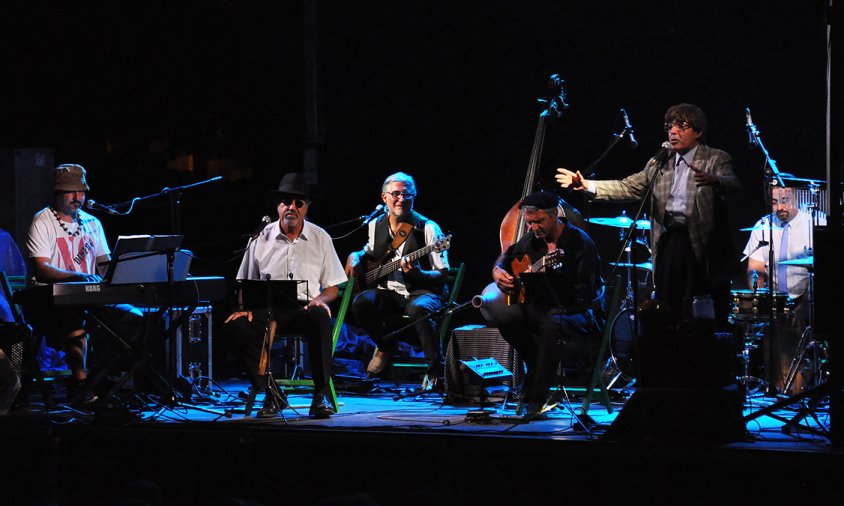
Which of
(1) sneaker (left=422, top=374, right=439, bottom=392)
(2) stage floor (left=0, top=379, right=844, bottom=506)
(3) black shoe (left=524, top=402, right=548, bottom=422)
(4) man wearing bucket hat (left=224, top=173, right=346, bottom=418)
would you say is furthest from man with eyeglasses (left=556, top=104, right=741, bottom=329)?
(1) sneaker (left=422, top=374, right=439, bottom=392)

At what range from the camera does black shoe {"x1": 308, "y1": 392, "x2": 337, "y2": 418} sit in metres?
5.95

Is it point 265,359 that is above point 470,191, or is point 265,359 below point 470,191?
below

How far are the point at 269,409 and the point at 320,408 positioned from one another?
12.2 inches

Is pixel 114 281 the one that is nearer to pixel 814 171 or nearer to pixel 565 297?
pixel 565 297

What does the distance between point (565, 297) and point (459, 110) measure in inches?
133

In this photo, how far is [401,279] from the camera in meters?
7.96

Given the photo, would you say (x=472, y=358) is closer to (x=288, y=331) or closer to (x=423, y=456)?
(x=288, y=331)

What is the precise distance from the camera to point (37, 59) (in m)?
10.2

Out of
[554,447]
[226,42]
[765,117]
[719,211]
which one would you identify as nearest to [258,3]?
[226,42]

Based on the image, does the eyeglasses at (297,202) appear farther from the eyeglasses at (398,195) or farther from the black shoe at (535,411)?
the black shoe at (535,411)

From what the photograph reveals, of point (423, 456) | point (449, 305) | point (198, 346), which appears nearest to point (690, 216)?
point (423, 456)

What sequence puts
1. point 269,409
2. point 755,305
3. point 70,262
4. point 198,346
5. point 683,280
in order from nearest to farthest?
point 683,280 → point 269,409 → point 70,262 → point 755,305 → point 198,346

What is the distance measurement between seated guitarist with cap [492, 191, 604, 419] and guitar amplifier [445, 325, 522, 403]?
617mm

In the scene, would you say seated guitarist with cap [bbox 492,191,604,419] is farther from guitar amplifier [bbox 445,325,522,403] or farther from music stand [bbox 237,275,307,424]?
music stand [bbox 237,275,307,424]
